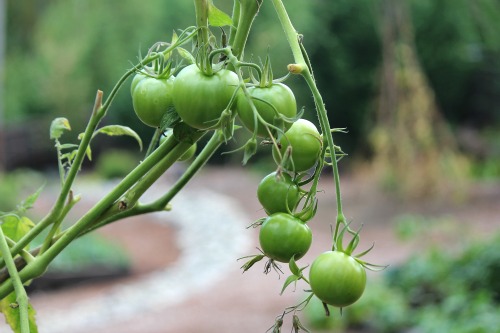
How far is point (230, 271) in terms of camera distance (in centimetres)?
709

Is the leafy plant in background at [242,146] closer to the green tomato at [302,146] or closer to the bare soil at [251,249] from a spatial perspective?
the green tomato at [302,146]

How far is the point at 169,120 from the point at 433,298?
15.0 feet

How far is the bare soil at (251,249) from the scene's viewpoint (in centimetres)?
552

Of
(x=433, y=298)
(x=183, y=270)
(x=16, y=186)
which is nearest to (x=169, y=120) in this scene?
(x=433, y=298)

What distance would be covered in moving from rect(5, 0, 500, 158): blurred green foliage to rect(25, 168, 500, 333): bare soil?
166 centimetres

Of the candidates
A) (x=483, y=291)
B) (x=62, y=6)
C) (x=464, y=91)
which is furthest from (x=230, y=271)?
(x=62, y=6)

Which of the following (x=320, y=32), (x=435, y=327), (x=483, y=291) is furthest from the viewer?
(x=320, y=32)

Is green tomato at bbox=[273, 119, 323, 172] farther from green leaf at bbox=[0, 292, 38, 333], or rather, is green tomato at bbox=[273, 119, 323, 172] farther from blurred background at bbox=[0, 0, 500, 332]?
blurred background at bbox=[0, 0, 500, 332]

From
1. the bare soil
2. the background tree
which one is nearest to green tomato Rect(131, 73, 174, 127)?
the bare soil

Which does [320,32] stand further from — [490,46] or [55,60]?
[55,60]

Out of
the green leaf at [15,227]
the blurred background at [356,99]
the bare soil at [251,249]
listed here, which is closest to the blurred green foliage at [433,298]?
the blurred background at [356,99]

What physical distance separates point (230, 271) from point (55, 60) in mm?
6985

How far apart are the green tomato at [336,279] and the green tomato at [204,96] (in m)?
0.09

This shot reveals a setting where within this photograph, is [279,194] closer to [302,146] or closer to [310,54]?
[302,146]
